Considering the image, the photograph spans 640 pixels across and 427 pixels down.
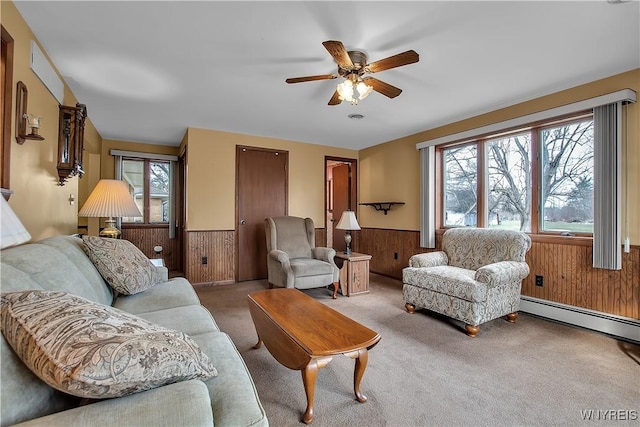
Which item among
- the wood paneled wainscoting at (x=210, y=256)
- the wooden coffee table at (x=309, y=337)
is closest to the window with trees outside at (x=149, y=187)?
the wood paneled wainscoting at (x=210, y=256)

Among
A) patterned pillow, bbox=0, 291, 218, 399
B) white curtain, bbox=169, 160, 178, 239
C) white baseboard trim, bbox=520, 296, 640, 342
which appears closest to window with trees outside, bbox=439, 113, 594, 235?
white baseboard trim, bbox=520, 296, 640, 342

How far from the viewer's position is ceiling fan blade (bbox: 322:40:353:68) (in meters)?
1.80

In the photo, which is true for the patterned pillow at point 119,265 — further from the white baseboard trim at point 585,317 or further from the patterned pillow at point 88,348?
the white baseboard trim at point 585,317

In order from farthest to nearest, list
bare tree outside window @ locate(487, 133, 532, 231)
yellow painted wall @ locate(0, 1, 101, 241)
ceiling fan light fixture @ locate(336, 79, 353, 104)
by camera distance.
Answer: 1. bare tree outside window @ locate(487, 133, 532, 231)
2. ceiling fan light fixture @ locate(336, 79, 353, 104)
3. yellow painted wall @ locate(0, 1, 101, 241)

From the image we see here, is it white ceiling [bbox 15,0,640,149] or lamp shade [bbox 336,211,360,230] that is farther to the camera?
lamp shade [bbox 336,211,360,230]

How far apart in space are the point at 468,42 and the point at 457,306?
2.20 m

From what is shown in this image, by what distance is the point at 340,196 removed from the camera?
625cm

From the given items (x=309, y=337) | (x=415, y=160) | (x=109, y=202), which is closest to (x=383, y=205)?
(x=415, y=160)

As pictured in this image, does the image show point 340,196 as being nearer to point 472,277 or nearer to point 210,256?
point 210,256

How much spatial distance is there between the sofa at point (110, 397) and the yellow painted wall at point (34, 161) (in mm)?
503

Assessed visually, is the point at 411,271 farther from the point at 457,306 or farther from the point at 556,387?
the point at 556,387

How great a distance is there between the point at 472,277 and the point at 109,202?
136 inches

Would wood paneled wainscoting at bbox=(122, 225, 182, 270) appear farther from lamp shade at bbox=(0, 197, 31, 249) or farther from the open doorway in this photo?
lamp shade at bbox=(0, 197, 31, 249)

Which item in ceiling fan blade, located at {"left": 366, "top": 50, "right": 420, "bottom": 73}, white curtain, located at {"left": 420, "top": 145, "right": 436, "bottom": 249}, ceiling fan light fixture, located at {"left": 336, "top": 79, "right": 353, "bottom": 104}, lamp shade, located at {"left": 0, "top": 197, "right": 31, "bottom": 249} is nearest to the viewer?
lamp shade, located at {"left": 0, "top": 197, "right": 31, "bottom": 249}
